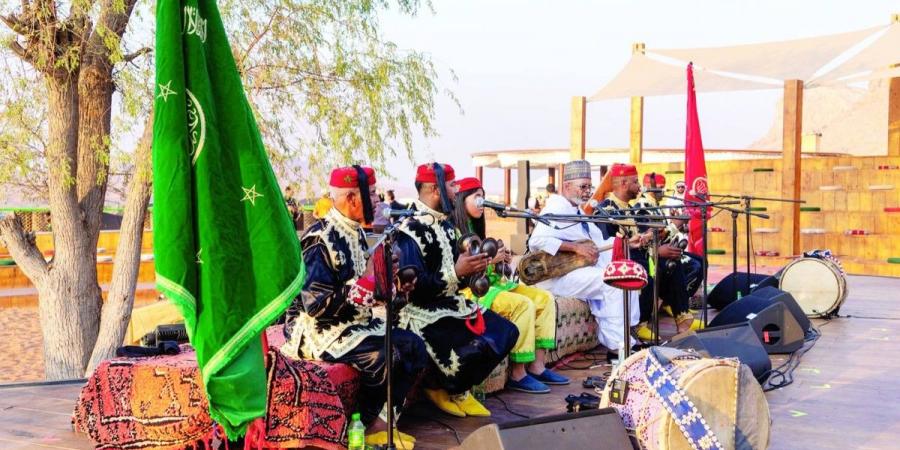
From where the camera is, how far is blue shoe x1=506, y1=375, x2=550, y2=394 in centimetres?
603

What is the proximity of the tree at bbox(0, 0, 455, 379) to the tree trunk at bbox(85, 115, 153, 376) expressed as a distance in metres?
0.02

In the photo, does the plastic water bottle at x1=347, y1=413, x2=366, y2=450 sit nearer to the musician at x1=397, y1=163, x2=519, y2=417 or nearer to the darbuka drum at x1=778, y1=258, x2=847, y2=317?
the musician at x1=397, y1=163, x2=519, y2=417

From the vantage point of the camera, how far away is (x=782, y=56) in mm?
16547

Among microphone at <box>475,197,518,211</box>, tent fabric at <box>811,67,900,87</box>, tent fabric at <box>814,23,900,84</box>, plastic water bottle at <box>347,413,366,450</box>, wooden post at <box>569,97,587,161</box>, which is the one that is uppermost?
tent fabric at <box>814,23,900,84</box>

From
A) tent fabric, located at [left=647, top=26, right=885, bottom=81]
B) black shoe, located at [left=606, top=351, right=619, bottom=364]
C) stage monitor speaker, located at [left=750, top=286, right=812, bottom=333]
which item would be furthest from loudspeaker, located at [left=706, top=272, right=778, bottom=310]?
tent fabric, located at [left=647, top=26, right=885, bottom=81]

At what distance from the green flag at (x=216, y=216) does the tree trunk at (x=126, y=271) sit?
22.7ft

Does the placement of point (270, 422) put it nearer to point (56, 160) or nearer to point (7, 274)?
point (56, 160)

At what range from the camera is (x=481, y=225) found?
600 centimetres

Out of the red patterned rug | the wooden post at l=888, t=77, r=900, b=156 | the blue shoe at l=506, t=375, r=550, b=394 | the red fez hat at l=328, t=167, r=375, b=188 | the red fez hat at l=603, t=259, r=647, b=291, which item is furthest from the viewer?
the wooden post at l=888, t=77, r=900, b=156

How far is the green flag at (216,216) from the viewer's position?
3.15m

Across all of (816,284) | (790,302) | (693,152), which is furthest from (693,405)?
(693,152)

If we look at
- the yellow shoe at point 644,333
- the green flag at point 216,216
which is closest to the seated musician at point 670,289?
the yellow shoe at point 644,333

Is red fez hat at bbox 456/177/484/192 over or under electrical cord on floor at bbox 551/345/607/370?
over

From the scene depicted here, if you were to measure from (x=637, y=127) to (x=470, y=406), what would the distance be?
45.4 ft
